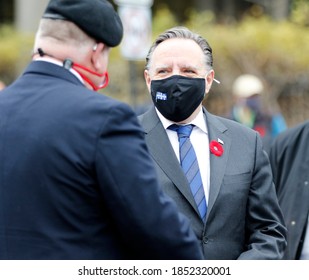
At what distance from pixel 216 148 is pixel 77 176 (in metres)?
1.43

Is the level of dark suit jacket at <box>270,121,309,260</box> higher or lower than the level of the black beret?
lower

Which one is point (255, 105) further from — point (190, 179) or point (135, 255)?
point (135, 255)

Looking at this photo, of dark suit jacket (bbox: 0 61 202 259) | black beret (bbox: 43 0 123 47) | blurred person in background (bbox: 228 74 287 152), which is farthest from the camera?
blurred person in background (bbox: 228 74 287 152)

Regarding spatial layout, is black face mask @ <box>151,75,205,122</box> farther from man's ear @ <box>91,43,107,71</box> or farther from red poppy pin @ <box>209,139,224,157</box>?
man's ear @ <box>91,43,107,71</box>

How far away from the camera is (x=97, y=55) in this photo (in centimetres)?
329

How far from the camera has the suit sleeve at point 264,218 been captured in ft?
14.0

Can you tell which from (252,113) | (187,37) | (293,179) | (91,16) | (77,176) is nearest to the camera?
(77,176)

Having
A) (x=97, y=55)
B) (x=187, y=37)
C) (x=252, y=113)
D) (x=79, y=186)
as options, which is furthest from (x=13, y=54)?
(x=79, y=186)

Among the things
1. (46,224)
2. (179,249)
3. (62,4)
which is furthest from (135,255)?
(62,4)

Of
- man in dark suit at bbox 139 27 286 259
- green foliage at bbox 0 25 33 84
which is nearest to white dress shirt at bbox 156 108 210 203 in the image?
man in dark suit at bbox 139 27 286 259

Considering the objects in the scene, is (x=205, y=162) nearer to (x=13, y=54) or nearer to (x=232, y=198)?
(x=232, y=198)

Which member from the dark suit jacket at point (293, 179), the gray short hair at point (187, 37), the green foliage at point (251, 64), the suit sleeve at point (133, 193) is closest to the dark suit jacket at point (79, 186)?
the suit sleeve at point (133, 193)

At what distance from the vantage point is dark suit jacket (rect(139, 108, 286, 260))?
165 inches

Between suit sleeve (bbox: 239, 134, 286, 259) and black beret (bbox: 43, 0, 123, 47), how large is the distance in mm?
1363
